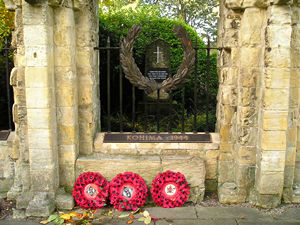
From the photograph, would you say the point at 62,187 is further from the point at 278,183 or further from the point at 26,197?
the point at 278,183

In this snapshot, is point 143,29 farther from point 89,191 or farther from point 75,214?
point 75,214

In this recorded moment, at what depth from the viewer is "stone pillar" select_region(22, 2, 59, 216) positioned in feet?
11.3

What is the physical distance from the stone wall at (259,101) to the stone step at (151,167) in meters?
0.33

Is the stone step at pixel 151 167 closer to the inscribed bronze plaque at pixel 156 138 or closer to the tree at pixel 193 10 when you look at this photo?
the inscribed bronze plaque at pixel 156 138

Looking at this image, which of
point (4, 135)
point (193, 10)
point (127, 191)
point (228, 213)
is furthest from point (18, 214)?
point (193, 10)

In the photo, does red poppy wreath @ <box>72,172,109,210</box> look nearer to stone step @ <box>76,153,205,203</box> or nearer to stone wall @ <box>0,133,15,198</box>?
stone step @ <box>76,153,205,203</box>

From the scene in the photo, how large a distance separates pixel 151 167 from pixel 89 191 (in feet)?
2.79

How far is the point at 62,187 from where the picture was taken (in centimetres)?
389

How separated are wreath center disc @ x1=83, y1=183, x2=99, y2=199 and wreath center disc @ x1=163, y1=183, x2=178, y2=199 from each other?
87 cm

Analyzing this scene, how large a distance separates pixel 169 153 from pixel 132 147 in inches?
20.2

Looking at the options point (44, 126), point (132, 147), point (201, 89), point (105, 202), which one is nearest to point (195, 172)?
point (132, 147)

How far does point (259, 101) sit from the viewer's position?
368 centimetres

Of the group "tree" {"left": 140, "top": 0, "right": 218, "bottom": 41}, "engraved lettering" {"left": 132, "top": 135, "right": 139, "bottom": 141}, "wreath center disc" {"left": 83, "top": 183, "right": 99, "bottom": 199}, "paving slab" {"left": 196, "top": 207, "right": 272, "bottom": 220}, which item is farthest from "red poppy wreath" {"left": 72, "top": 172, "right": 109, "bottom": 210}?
"tree" {"left": 140, "top": 0, "right": 218, "bottom": 41}

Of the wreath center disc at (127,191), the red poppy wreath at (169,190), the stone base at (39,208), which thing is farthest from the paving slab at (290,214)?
the stone base at (39,208)
